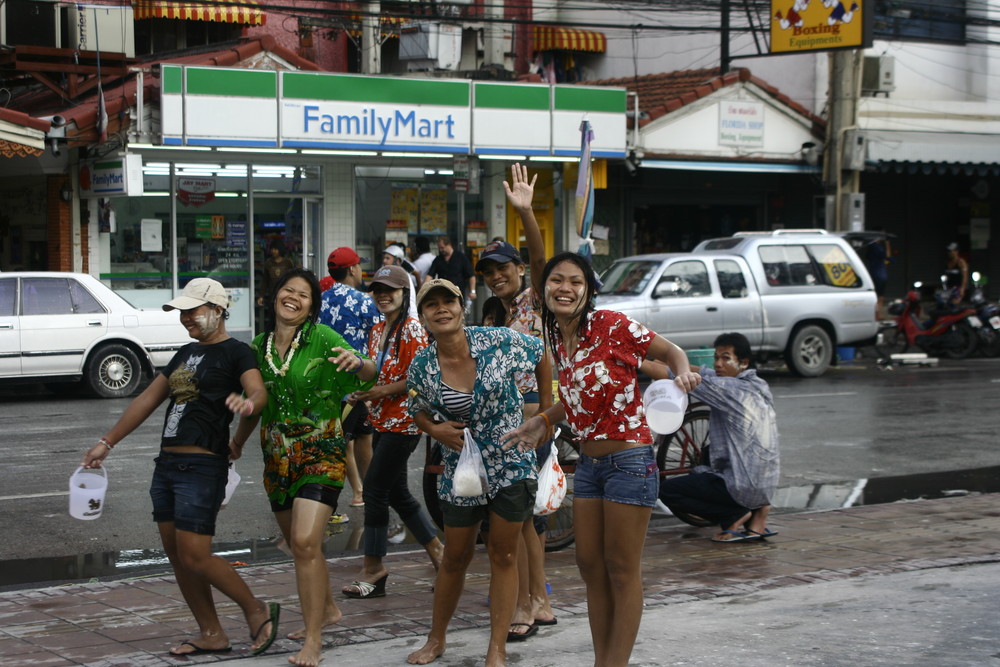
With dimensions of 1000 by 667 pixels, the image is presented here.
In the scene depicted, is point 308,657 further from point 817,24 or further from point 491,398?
point 817,24

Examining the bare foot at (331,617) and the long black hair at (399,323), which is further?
the long black hair at (399,323)

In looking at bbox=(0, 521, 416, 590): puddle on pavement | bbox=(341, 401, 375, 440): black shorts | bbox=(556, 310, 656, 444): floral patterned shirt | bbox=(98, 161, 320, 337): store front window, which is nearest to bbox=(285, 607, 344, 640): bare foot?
bbox=(0, 521, 416, 590): puddle on pavement

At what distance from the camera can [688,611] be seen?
6195 mm

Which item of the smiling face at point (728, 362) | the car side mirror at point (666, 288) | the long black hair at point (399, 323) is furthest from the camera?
the car side mirror at point (666, 288)

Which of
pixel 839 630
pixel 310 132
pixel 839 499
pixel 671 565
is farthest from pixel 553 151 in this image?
pixel 839 630

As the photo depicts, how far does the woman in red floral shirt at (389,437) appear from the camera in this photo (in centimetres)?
626

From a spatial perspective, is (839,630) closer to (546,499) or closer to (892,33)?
(546,499)

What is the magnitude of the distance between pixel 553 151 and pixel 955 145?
9.00 m

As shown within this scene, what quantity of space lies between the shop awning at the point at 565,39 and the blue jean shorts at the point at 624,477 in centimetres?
2393

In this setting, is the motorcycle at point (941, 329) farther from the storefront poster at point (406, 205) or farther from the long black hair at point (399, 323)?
the long black hair at point (399, 323)

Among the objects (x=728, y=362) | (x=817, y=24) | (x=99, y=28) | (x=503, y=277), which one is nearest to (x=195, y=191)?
(x=99, y=28)

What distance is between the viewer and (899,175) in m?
27.3

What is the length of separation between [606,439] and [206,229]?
54.0 feet

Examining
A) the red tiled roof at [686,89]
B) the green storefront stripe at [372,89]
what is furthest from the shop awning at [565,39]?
the green storefront stripe at [372,89]
